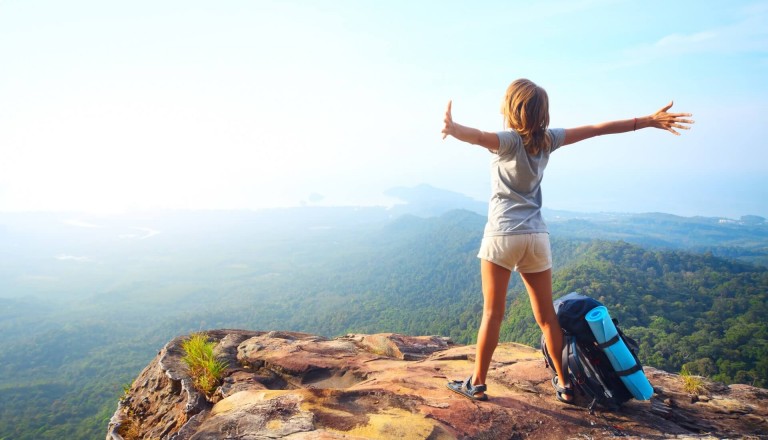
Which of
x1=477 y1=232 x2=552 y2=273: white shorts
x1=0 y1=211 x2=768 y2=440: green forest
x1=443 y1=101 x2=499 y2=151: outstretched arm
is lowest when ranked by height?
x1=0 y1=211 x2=768 y2=440: green forest

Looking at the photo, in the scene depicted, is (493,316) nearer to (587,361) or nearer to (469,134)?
(587,361)

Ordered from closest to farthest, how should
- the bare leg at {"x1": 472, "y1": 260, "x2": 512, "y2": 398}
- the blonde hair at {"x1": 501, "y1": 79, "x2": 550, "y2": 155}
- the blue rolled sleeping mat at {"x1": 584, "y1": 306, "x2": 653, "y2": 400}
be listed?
the blonde hair at {"x1": 501, "y1": 79, "x2": 550, "y2": 155}, the bare leg at {"x1": 472, "y1": 260, "x2": 512, "y2": 398}, the blue rolled sleeping mat at {"x1": 584, "y1": 306, "x2": 653, "y2": 400}

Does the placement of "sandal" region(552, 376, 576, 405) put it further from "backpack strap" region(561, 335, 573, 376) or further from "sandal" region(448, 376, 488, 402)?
"sandal" region(448, 376, 488, 402)

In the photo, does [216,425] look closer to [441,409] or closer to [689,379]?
[441,409]

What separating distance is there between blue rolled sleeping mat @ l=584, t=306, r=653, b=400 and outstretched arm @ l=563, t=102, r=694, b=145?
1640mm

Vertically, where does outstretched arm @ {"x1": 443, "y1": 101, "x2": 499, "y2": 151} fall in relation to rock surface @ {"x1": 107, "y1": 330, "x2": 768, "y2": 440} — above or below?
above

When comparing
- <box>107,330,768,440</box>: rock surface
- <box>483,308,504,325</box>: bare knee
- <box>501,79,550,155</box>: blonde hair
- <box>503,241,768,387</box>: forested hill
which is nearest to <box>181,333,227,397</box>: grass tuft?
<box>107,330,768,440</box>: rock surface

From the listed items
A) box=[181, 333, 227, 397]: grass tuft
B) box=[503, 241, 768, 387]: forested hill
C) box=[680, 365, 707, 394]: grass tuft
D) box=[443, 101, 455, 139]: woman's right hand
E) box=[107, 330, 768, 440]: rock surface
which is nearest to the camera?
box=[443, 101, 455, 139]: woman's right hand

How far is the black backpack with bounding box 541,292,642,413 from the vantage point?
3.78 meters

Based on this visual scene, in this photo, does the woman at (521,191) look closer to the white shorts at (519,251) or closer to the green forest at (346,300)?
the white shorts at (519,251)

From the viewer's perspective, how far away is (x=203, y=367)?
529cm

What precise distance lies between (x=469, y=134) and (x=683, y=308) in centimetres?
5302

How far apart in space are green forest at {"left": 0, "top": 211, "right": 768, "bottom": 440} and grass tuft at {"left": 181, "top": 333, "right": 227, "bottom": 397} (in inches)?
692

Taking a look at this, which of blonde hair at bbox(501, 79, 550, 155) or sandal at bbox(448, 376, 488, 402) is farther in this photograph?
sandal at bbox(448, 376, 488, 402)
